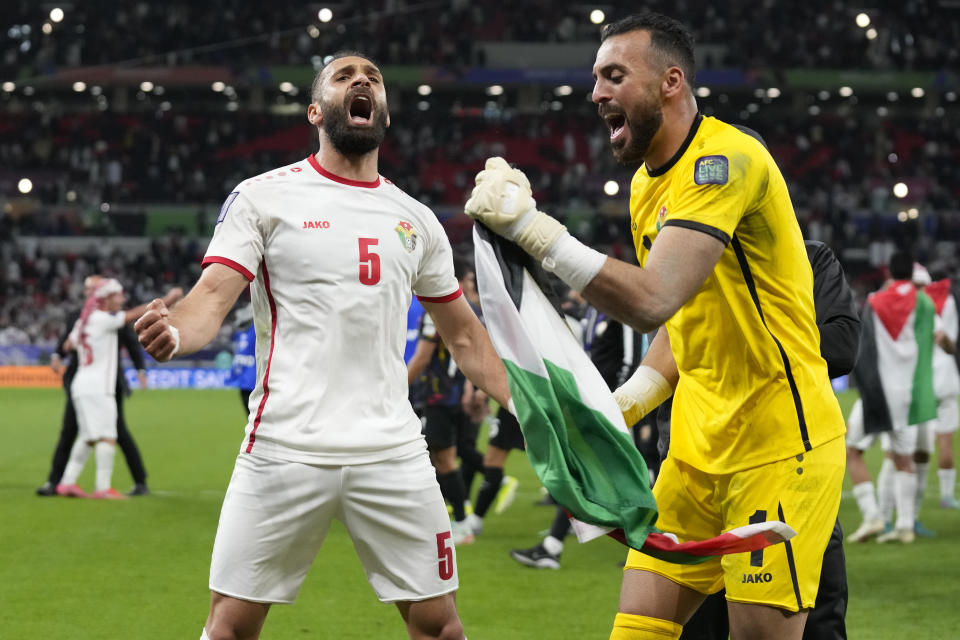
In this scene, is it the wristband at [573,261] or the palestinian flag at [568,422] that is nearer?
the wristband at [573,261]

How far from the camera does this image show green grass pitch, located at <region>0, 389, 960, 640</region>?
23.0ft

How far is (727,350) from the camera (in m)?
3.78

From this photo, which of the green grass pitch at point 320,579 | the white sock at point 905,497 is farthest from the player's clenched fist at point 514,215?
the white sock at point 905,497

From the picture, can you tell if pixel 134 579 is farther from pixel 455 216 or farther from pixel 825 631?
pixel 455 216

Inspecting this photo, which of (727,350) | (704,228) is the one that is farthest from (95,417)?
(704,228)

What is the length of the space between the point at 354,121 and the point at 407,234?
427 mm

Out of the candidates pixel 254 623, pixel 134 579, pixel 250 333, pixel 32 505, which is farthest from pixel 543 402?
pixel 32 505

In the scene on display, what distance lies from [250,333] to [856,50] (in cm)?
3941

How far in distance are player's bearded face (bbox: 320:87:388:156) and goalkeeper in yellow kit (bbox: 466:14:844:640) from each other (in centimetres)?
89

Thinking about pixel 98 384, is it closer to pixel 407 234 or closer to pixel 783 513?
pixel 407 234

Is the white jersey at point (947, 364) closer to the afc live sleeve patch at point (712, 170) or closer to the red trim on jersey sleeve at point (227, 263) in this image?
the afc live sleeve patch at point (712, 170)

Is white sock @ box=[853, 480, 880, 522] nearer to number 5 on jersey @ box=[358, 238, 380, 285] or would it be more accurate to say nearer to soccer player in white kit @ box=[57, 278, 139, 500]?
number 5 on jersey @ box=[358, 238, 380, 285]

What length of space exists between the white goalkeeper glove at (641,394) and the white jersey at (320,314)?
719mm

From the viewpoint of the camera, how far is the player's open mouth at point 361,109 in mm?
4234
